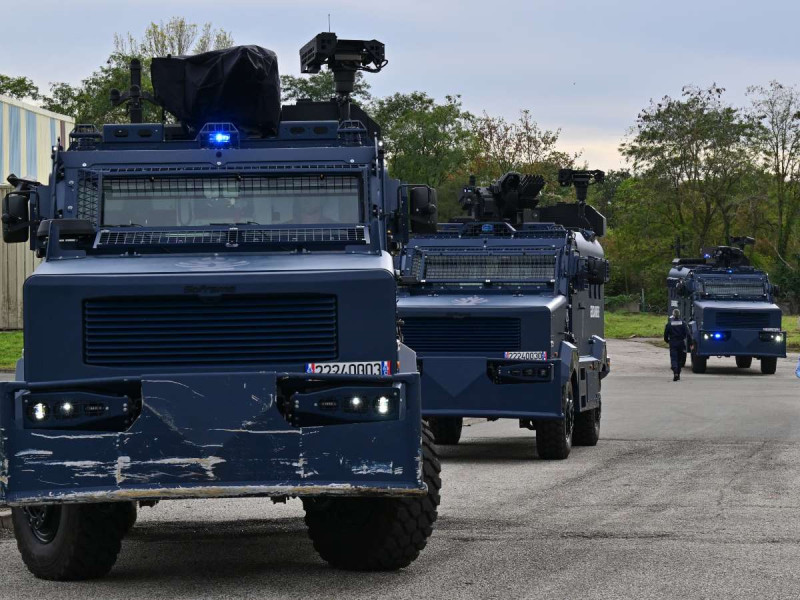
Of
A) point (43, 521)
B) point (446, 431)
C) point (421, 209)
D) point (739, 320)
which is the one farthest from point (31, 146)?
point (43, 521)

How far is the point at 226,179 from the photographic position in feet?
35.7

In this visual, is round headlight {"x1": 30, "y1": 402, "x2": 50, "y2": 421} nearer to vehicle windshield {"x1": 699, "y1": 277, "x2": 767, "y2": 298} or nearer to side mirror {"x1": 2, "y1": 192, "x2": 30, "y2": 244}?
side mirror {"x1": 2, "y1": 192, "x2": 30, "y2": 244}

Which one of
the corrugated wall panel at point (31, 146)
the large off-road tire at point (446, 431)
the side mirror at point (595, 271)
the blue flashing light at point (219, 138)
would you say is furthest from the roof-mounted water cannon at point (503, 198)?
the corrugated wall panel at point (31, 146)

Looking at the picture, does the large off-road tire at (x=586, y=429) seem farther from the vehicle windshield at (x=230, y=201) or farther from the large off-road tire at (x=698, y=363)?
the large off-road tire at (x=698, y=363)

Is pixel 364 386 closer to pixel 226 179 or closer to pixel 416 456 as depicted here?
pixel 416 456

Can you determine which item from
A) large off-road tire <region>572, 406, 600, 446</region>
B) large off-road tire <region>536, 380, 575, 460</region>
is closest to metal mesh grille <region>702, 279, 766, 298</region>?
large off-road tire <region>572, 406, 600, 446</region>

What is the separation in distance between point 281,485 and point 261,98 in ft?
13.6

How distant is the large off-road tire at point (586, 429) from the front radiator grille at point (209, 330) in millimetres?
11229

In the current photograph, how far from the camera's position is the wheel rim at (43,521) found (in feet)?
32.3

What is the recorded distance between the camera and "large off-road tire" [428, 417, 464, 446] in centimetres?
2039

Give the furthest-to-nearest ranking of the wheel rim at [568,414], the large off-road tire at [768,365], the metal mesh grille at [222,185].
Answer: the large off-road tire at [768,365] < the wheel rim at [568,414] < the metal mesh grille at [222,185]

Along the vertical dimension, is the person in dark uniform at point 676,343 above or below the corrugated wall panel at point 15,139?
below

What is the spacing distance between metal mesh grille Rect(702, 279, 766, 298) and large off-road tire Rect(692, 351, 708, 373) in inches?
66.7

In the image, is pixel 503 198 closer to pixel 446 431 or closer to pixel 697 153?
pixel 446 431
